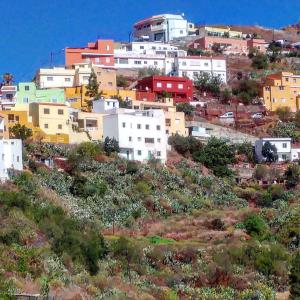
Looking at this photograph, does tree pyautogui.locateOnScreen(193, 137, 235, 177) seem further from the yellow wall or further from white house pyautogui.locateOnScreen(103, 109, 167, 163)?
the yellow wall

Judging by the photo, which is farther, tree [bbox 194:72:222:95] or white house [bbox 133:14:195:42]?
white house [bbox 133:14:195:42]

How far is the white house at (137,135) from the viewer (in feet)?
211

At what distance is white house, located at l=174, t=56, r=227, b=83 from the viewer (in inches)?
3388

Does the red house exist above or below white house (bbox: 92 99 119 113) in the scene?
above

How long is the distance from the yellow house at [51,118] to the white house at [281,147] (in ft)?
41.6

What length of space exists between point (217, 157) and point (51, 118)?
9994 mm

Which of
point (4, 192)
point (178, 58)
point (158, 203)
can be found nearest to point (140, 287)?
point (4, 192)

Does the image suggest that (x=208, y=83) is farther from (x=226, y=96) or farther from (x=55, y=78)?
(x=55, y=78)

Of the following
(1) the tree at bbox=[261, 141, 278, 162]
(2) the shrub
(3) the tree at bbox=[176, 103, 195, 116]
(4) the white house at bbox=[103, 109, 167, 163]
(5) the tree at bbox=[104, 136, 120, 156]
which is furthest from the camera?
(3) the tree at bbox=[176, 103, 195, 116]

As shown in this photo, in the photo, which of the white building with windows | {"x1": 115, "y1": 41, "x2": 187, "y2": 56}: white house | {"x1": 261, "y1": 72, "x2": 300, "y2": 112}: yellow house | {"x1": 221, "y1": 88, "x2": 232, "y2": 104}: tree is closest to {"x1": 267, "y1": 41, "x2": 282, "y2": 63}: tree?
{"x1": 115, "y1": 41, "x2": 187, "y2": 56}: white house

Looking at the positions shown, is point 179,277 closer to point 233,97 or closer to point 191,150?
point 191,150

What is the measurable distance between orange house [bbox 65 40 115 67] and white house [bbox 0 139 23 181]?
2714cm

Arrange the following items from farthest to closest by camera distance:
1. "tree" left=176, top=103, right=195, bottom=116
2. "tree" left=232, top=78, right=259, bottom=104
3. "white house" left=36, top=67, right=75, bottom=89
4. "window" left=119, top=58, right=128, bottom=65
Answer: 1. "window" left=119, top=58, right=128, bottom=65
2. "tree" left=232, top=78, right=259, bottom=104
3. "white house" left=36, top=67, right=75, bottom=89
4. "tree" left=176, top=103, right=195, bottom=116

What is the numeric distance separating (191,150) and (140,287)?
26.0 meters
